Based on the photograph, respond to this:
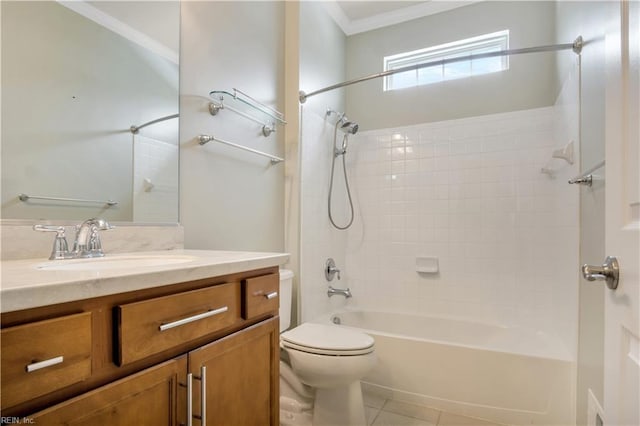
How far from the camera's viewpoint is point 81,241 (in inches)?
37.9

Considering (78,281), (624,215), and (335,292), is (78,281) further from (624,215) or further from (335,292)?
(335,292)

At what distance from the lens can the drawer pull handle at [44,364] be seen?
47 cm

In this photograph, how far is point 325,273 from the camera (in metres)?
2.36

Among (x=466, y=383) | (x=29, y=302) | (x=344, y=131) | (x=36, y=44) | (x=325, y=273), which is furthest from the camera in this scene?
(x=344, y=131)

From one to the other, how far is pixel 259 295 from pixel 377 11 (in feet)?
8.69

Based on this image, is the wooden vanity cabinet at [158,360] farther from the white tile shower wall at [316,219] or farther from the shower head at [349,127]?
the shower head at [349,127]

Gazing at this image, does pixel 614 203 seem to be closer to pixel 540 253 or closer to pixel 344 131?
pixel 540 253

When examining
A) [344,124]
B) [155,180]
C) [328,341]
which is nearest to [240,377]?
[328,341]

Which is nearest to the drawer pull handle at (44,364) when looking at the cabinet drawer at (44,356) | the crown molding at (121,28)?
the cabinet drawer at (44,356)

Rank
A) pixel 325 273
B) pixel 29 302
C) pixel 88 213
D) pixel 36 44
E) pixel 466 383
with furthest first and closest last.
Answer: pixel 325 273 → pixel 466 383 → pixel 88 213 → pixel 36 44 → pixel 29 302

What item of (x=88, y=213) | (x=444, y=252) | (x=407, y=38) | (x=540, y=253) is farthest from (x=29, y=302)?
(x=407, y=38)

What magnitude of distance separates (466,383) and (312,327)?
89 centimetres

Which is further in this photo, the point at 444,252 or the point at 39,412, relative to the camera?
the point at 444,252

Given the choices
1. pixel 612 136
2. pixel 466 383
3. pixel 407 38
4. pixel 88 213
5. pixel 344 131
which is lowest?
pixel 466 383
